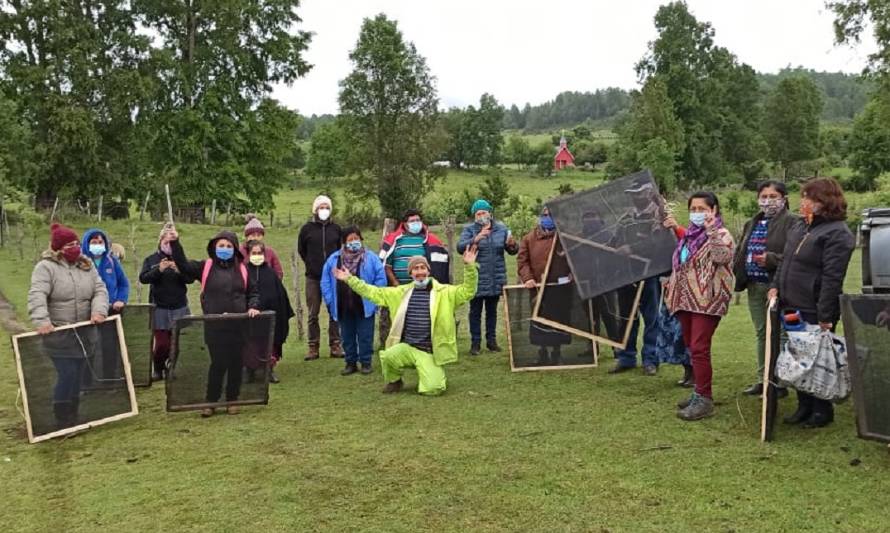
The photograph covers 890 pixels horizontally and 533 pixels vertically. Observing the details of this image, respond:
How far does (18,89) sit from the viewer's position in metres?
→ 31.9

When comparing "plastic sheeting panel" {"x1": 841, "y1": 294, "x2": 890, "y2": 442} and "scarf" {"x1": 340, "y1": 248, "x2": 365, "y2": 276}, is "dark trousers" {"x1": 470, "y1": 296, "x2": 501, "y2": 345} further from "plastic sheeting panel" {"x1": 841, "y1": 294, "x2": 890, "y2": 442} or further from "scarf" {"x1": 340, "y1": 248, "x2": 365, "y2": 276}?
"plastic sheeting panel" {"x1": 841, "y1": 294, "x2": 890, "y2": 442}

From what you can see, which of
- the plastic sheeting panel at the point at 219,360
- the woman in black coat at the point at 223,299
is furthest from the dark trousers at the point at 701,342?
the woman in black coat at the point at 223,299

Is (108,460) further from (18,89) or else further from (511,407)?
(18,89)

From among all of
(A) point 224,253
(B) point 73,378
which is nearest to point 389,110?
(A) point 224,253

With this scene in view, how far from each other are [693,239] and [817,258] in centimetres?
100

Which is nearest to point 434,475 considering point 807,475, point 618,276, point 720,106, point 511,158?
point 807,475

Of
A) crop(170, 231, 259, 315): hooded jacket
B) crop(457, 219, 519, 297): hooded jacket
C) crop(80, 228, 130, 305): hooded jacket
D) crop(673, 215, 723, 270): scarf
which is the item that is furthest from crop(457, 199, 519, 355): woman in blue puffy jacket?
crop(80, 228, 130, 305): hooded jacket

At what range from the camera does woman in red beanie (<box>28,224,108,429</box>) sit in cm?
676

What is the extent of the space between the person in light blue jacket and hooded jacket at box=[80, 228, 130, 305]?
2.11 metres

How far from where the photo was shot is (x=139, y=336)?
8.33 metres

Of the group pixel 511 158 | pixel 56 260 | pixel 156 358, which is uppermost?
pixel 511 158

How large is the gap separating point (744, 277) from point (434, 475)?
3318 mm

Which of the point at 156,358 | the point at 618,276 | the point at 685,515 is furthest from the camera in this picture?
the point at 156,358

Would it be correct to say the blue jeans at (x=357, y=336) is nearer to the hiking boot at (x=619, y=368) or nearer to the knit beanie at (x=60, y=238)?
the hiking boot at (x=619, y=368)
